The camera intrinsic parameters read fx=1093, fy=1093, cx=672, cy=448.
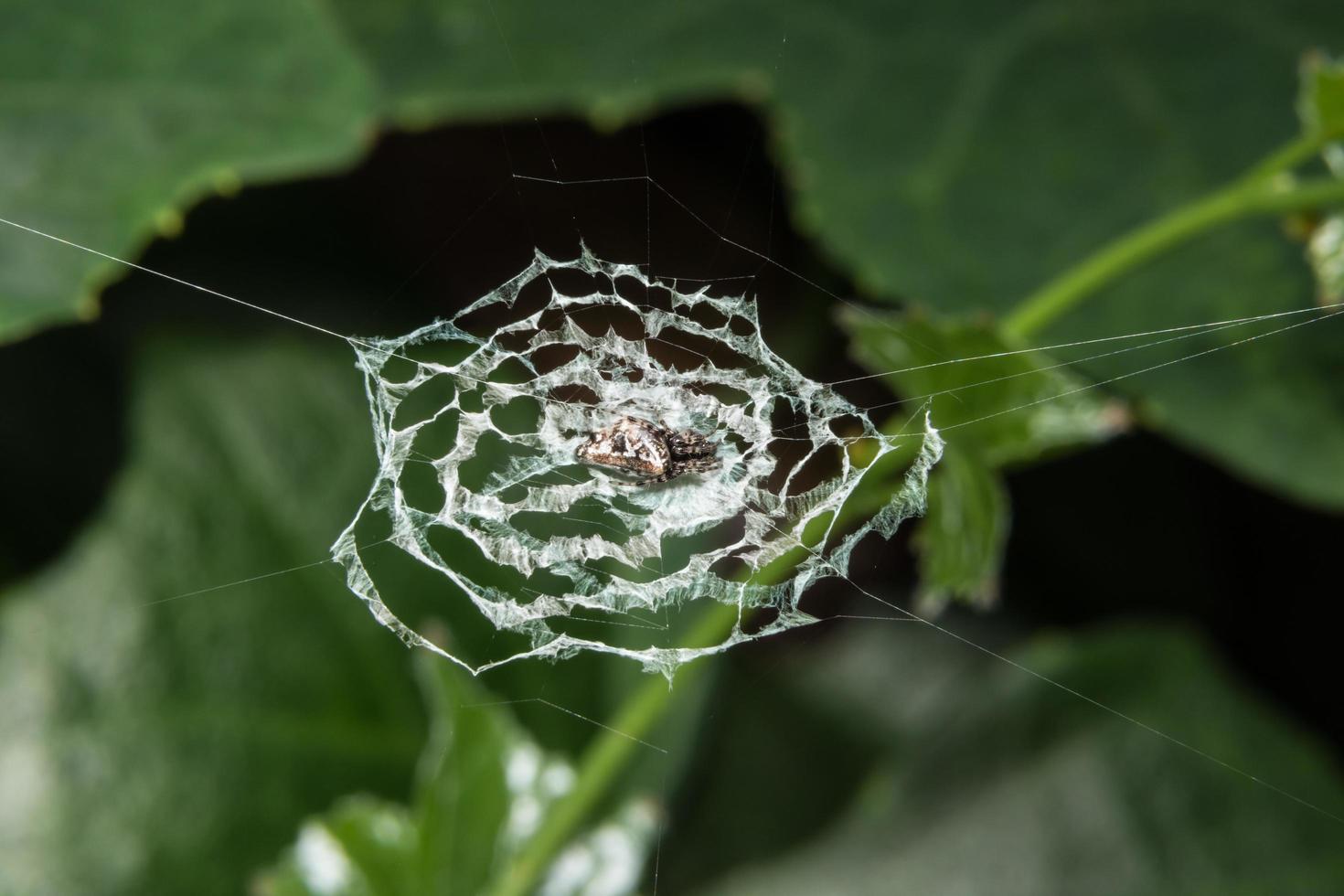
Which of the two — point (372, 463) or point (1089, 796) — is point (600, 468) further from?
point (1089, 796)

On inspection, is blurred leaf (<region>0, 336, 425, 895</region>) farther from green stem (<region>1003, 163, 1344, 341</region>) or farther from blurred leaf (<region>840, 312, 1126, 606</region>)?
green stem (<region>1003, 163, 1344, 341</region>)

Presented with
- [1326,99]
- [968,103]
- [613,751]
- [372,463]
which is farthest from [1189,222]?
[372,463]

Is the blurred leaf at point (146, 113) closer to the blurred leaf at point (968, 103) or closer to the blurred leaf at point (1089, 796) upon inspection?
the blurred leaf at point (968, 103)

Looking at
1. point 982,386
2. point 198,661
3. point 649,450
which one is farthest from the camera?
point 198,661

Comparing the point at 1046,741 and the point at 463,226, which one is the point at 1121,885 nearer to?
the point at 1046,741

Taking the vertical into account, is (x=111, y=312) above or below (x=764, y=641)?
above

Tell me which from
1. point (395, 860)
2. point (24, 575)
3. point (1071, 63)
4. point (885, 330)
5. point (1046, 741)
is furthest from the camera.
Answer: point (1046, 741)

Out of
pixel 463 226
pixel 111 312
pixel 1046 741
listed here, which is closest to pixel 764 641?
pixel 1046 741
